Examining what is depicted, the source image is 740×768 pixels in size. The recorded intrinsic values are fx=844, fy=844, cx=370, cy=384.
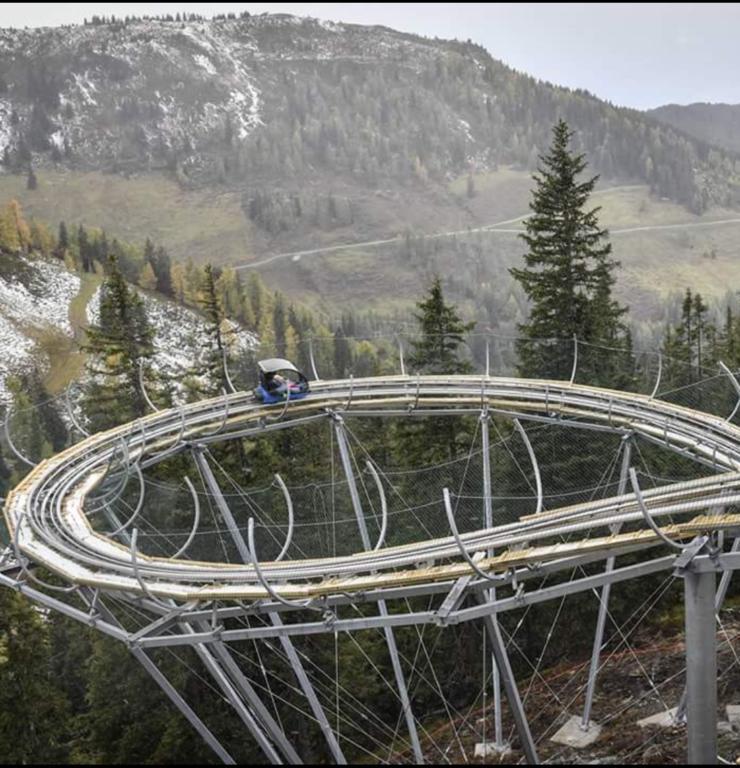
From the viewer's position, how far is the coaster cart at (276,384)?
34625mm

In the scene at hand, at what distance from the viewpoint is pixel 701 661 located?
17.3 m

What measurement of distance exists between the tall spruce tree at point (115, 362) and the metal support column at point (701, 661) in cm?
3171

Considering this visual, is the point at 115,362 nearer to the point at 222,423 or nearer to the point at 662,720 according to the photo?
the point at 222,423

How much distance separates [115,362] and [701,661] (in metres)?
34.8

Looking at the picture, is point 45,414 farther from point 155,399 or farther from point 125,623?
point 125,623

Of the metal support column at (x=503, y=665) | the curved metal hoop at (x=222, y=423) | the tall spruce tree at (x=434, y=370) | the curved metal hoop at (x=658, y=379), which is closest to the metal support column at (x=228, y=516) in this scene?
the curved metal hoop at (x=222, y=423)

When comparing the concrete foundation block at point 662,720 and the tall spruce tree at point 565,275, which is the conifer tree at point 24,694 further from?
the tall spruce tree at point 565,275

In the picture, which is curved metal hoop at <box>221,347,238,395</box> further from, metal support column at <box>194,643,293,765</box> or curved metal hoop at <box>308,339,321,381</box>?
metal support column at <box>194,643,293,765</box>

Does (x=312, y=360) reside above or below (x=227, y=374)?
above

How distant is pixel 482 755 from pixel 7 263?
508 feet

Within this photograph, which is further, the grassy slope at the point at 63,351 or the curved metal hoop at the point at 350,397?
the grassy slope at the point at 63,351

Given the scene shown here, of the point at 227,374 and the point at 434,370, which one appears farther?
the point at 434,370

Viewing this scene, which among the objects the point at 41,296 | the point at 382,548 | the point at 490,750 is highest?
the point at 382,548

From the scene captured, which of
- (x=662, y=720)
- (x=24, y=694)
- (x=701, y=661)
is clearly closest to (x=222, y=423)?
(x=24, y=694)
